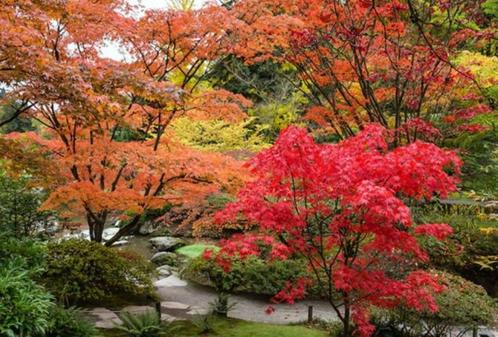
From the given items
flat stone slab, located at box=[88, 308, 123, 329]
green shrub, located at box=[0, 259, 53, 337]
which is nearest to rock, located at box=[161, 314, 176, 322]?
flat stone slab, located at box=[88, 308, 123, 329]

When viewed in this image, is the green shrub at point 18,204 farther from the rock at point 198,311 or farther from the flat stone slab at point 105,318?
the rock at point 198,311

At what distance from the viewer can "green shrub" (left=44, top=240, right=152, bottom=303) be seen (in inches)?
282

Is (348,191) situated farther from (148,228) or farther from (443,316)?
(148,228)

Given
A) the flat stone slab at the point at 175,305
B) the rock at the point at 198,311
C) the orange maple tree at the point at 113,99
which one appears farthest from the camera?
the flat stone slab at the point at 175,305

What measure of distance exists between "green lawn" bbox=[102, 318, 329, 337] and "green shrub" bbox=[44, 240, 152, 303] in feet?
3.48

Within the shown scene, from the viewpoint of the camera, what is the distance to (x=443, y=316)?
673 centimetres

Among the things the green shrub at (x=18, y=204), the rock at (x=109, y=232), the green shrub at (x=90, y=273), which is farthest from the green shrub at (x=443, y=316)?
the rock at (x=109, y=232)

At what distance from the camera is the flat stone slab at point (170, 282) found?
1015cm

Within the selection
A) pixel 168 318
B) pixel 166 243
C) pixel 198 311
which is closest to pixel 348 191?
pixel 168 318

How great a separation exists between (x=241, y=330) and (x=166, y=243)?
833cm

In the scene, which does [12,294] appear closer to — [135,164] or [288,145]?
[135,164]

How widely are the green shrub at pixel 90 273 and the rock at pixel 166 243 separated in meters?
6.47

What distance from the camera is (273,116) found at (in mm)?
18328

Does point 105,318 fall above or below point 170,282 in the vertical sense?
below
